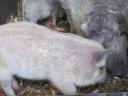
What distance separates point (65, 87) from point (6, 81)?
384 mm

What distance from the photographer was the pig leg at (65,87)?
2.82 metres

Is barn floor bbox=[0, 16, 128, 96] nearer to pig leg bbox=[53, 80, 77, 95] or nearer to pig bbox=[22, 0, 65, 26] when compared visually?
pig leg bbox=[53, 80, 77, 95]

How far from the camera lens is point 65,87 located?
2828 millimetres

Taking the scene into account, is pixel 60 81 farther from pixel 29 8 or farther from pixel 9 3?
pixel 9 3

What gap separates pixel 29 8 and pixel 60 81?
85 cm

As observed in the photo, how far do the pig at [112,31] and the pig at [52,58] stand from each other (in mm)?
148

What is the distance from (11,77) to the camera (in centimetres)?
295

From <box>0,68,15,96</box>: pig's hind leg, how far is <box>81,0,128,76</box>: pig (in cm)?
60

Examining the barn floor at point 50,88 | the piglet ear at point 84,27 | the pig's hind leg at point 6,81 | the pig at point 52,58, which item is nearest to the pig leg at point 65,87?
the pig at point 52,58

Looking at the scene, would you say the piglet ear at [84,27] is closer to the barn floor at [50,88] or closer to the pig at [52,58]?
the pig at [52,58]

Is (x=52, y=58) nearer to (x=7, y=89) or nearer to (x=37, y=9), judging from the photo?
(x=7, y=89)

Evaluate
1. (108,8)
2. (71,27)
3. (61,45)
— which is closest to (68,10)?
(71,27)

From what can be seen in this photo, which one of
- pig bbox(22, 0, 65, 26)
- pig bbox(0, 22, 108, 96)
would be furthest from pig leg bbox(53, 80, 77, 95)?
pig bbox(22, 0, 65, 26)

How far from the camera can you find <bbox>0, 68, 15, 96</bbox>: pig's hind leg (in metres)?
2.90
